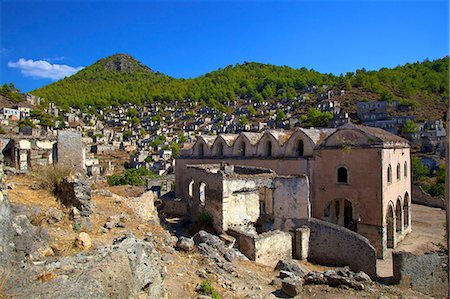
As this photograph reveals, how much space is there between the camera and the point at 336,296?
8961 mm

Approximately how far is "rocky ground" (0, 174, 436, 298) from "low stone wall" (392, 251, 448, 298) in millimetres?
661

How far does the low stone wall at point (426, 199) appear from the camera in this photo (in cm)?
2770

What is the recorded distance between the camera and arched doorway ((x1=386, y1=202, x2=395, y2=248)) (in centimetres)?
1770

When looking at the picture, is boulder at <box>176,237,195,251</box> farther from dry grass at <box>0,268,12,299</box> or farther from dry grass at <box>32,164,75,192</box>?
dry grass at <box>0,268,12,299</box>

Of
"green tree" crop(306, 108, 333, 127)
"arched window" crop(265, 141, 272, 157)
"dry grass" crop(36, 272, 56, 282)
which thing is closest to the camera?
"dry grass" crop(36, 272, 56, 282)

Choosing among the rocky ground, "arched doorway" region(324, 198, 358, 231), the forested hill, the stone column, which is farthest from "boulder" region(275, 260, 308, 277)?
the forested hill

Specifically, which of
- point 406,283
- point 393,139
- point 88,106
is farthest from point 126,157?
point 406,283

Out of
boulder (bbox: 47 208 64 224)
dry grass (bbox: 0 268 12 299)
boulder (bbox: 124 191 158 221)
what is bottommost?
boulder (bbox: 124 191 158 221)

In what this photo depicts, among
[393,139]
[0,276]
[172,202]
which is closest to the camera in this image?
[0,276]

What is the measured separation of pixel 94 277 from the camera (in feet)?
14.1

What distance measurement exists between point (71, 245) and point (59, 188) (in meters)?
4.20

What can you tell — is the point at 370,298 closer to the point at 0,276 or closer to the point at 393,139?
the point at 0,276

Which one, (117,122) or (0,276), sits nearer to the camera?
(0,276)

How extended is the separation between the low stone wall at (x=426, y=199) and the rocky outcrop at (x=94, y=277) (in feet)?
96.5
